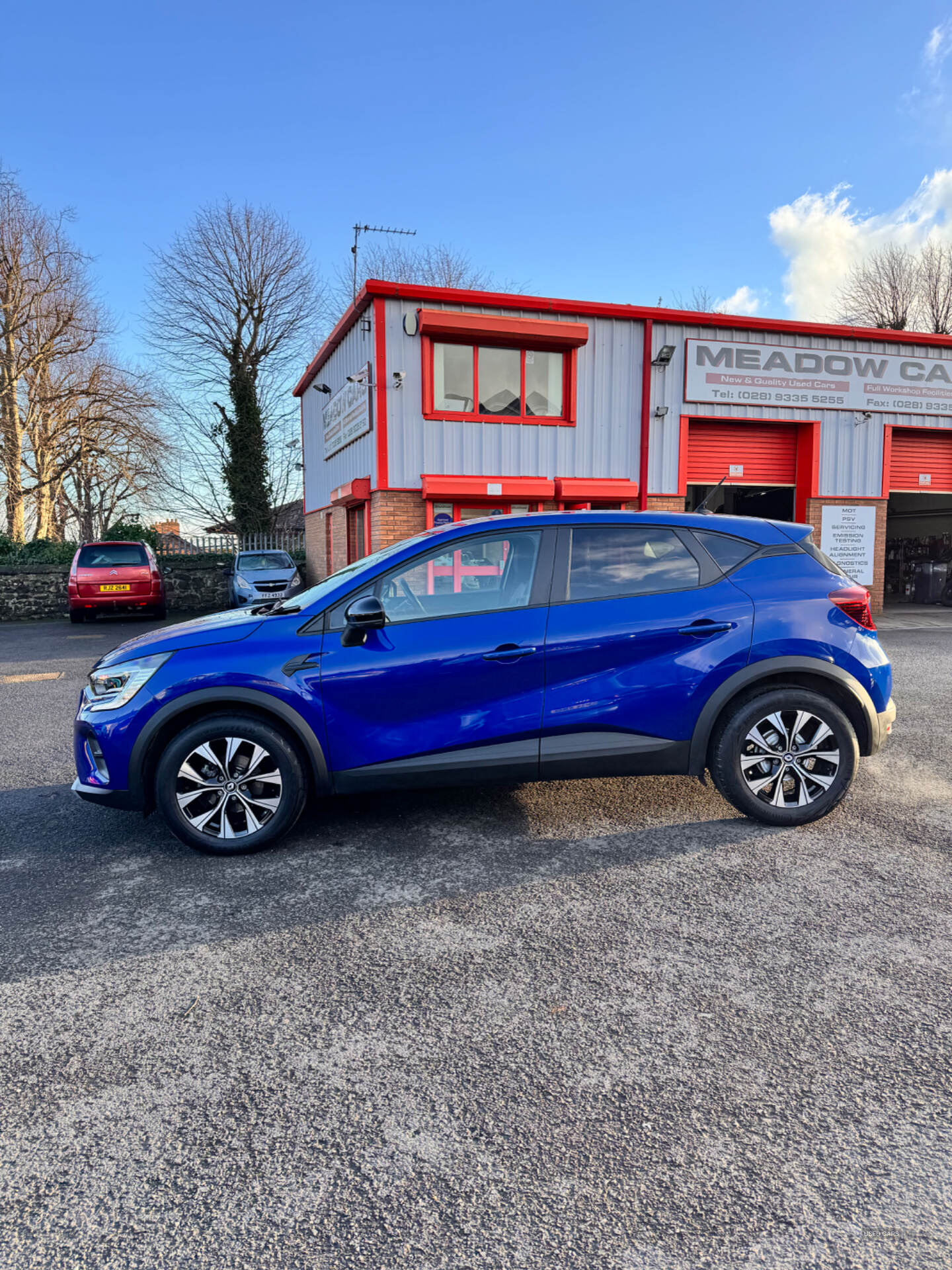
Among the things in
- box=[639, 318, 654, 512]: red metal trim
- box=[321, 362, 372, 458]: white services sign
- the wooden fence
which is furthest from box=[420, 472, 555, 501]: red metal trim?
the wooden fence

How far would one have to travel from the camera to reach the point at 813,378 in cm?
1573

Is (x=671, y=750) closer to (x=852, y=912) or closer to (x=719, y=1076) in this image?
(x=852, y=912)

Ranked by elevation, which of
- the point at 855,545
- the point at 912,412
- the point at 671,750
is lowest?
the point at 671,750

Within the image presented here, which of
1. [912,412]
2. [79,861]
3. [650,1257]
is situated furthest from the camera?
[912,412]

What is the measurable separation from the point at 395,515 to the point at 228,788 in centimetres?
1036

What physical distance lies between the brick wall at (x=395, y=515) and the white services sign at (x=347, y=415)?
55.2 inches

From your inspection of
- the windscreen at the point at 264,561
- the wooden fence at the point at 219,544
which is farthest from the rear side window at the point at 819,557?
the wooden fence at the point at 219,544

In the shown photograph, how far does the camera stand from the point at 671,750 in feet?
13.2

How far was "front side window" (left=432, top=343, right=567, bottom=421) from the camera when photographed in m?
13.9

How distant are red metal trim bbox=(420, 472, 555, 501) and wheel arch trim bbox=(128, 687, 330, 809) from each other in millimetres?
10207

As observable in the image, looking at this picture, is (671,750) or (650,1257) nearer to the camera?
(650,1257)

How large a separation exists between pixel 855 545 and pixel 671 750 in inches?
572

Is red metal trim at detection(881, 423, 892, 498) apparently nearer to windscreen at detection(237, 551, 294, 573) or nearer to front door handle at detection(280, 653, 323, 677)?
windscreen at detection(237, 551, 294, 573)

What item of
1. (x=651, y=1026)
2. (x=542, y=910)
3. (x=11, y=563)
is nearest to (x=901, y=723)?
(x=542, y=910)
